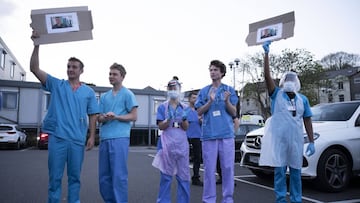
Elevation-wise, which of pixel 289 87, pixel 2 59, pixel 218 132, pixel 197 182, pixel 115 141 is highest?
pixel 2 59

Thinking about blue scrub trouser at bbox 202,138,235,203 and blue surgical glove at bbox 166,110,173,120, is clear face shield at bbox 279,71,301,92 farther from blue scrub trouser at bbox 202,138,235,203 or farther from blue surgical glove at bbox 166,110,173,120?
blue surgical glove at bbox 166,110,173,120

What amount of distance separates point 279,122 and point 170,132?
1.52 metres

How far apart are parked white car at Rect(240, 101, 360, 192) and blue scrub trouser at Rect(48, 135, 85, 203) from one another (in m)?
3.91

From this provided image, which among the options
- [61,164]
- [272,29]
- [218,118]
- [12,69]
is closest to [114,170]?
[61,164]

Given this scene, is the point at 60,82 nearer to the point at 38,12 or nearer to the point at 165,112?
the point at 38,12

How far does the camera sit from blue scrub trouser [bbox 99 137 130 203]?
3863mm

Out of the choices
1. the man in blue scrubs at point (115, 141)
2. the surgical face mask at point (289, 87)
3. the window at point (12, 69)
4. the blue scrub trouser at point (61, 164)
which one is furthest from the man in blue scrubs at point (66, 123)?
the window at point (12, 69)

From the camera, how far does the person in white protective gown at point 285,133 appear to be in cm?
426

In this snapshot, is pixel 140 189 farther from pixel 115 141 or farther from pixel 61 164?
pixel 61 164

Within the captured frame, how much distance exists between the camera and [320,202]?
5.14 meters

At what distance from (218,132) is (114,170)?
141 centimetres

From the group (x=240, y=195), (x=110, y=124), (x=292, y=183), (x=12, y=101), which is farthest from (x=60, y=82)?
(x=12, y=101)

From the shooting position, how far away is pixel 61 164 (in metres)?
3.59

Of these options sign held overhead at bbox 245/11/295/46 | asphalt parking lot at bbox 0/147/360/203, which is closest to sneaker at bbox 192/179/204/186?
asphalt parking lot at bbox 0/147/360/203
